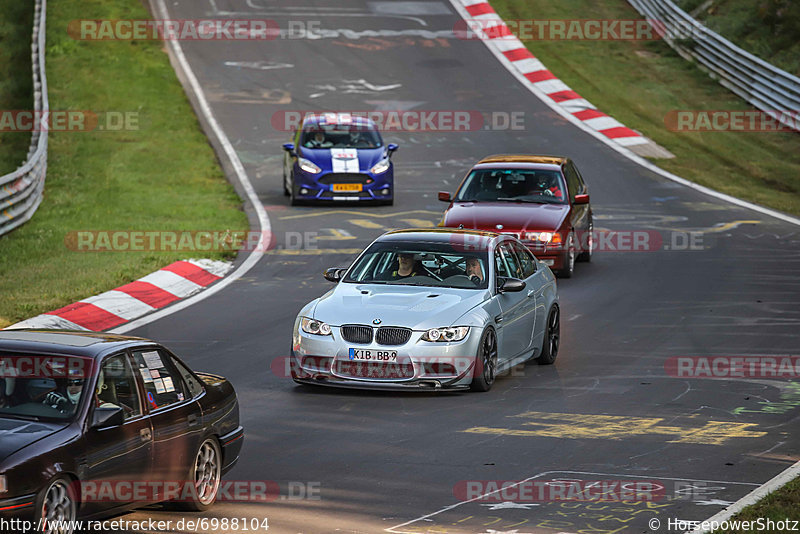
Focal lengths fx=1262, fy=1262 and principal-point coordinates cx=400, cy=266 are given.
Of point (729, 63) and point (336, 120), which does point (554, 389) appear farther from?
point (729, 63)

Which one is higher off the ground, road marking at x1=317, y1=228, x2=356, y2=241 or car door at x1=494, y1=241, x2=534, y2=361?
car door at x1=494, y1=241, x2=534, y2=361

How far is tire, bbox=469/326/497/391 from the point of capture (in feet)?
39.5

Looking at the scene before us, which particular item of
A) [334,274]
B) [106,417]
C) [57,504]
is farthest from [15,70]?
[57,504]

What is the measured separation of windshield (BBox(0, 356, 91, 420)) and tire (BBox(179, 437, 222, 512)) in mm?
1131

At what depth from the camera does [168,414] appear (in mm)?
7922

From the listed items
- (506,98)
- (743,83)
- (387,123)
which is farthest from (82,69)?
(743,83)

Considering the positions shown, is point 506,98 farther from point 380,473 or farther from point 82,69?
point 380,473

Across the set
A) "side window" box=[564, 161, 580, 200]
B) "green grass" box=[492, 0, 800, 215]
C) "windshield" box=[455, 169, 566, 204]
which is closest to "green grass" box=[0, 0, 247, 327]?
"windshield" box=[455, 169, 566, 204]

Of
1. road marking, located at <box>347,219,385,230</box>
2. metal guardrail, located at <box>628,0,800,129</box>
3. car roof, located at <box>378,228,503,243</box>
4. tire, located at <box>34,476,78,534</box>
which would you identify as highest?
metal guardrail, located at <box>628,0,800,129</box>

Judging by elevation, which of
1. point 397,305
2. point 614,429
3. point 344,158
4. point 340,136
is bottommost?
point 614,429

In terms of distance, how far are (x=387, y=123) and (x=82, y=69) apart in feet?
32.7

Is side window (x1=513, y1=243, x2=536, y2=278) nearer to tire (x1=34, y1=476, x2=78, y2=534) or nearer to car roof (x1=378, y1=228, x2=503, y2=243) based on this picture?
car roof (x1=378, y1=228, x2=503, y2=243)

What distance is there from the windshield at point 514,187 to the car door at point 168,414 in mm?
11989

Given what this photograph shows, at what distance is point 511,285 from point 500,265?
0.65m
